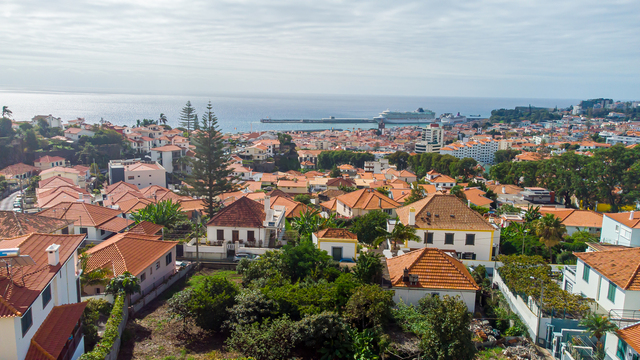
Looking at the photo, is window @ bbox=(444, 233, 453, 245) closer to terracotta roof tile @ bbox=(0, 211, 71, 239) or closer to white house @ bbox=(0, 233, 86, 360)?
white house @ bbox=(0, 233, 86, 360)

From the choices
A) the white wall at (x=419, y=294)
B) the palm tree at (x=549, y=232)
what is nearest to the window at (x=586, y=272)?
the white wall at (x=419, y=294)

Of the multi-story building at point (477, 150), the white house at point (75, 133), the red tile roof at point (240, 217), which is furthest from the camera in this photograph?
the multi-story building at point (477, 150)

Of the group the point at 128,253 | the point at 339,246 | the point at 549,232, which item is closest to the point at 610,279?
the point at 549,232

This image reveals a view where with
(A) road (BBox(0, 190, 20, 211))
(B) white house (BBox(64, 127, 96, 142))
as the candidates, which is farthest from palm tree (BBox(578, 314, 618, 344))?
(B) white house (BBox(64, 127, 96, 142))

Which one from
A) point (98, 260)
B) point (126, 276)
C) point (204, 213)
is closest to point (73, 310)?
point (126, 276)

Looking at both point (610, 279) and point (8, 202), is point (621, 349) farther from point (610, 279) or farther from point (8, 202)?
point (8, 202)

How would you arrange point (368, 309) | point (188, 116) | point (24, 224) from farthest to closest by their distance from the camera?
point (188, 116) < point (24, 224) < point (368, 309)

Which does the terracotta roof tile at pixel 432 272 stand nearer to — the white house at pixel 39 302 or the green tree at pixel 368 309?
the green tree at pixel 368 309
